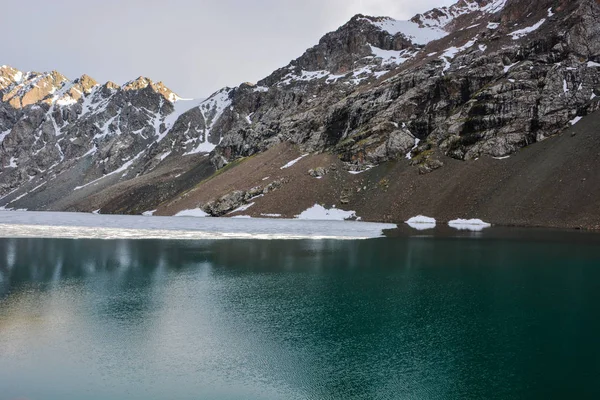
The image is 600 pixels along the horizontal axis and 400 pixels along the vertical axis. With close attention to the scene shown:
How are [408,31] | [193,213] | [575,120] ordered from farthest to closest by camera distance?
[408,31] → [193,213] → [575,120]

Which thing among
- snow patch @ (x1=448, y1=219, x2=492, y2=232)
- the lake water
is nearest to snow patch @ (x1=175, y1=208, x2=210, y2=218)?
snow patch @ (x1=448, y1=219, x2=492, y2=232)

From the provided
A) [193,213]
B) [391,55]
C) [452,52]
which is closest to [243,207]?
[193,213]

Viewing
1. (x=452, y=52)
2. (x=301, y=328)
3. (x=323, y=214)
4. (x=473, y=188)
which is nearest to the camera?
(x=301, y=328)

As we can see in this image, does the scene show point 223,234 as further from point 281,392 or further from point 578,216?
point 578,216

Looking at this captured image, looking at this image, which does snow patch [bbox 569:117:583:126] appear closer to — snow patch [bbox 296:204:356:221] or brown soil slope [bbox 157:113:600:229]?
brown soil slope [bbox 157:113:600:229]

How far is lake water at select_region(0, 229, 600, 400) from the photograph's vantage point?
36.3 feet

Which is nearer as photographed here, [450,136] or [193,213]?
[450,136]

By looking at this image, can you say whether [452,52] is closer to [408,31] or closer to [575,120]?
[575,120]

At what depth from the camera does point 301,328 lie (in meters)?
16.0

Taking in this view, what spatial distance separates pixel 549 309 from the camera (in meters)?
18.3

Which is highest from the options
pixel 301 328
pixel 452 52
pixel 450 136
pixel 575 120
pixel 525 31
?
pixel 525 31

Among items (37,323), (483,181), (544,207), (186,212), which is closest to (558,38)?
(483,181)

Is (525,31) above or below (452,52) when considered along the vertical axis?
above

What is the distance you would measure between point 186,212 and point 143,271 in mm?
79076
